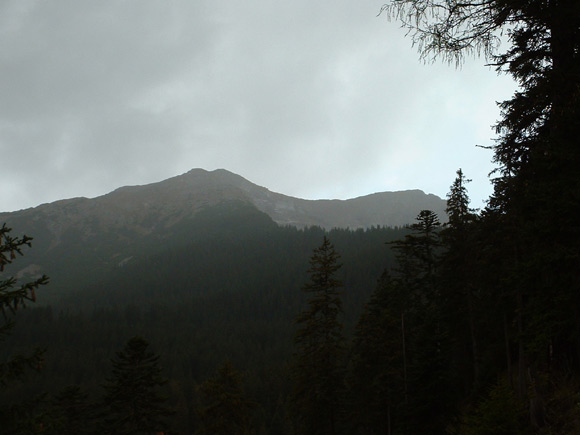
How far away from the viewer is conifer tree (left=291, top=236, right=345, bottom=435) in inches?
893

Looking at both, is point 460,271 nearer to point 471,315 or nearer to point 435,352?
point 471,315

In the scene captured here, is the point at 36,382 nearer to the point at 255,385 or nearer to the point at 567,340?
the point at 255,385

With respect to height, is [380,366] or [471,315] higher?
[471,315]

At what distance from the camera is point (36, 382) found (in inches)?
4599

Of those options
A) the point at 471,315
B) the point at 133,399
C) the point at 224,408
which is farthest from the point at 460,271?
the point at 133,399

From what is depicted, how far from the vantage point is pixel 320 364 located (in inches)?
892

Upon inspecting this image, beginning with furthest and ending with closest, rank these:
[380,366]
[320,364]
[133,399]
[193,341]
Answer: [193,341] < [380,366] < [320,364] < [133,399]

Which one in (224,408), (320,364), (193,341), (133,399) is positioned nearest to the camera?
(133,399)

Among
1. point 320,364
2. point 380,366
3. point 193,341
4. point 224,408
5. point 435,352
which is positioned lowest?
point 193,341

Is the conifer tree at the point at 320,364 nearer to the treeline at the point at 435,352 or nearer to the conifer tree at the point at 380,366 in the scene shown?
the treeline at the point at 435,352

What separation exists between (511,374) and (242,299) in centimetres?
18498

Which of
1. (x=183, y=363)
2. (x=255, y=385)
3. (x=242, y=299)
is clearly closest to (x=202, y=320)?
(x=242, y=299)

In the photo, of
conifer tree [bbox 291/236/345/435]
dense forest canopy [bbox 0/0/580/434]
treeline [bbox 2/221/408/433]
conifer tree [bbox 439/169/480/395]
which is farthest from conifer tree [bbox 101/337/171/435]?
treeline [bbox 2/221/408/433]

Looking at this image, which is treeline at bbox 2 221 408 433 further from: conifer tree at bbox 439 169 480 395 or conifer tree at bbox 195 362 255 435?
conifer tree at bbox 439 169 480 395
